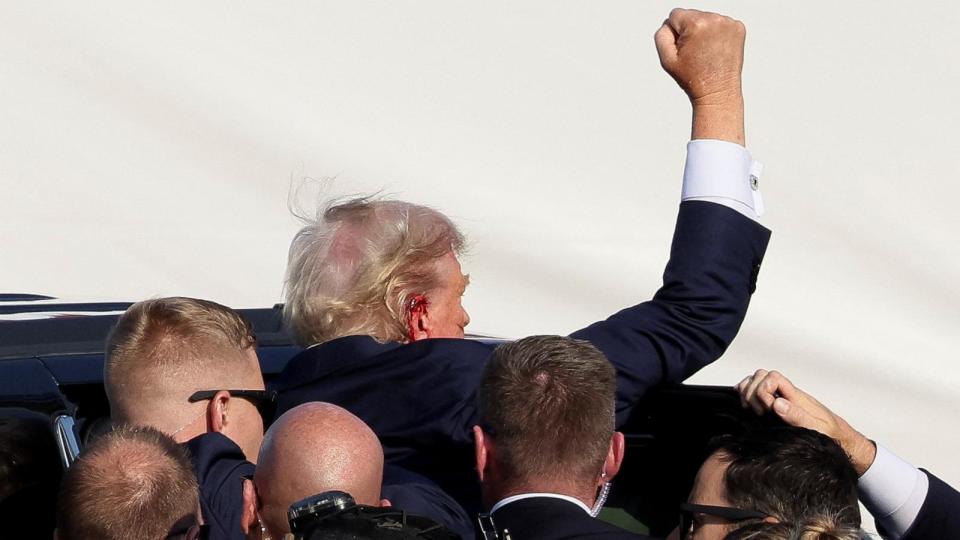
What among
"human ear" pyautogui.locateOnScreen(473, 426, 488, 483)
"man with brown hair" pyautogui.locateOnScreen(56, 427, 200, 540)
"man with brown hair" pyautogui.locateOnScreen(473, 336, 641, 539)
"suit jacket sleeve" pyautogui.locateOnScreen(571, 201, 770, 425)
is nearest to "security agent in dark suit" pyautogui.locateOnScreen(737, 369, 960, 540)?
"suit jacket sleeve" pyautogui.locateOnScreen(571, 201, 770, 425)

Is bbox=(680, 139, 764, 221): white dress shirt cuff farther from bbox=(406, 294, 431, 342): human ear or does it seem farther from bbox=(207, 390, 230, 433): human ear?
bbox=(207, 390, 230, 433): human ear

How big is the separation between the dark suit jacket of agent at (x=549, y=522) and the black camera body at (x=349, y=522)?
0.25 m

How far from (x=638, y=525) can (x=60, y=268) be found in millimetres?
6807

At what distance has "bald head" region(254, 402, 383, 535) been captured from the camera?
2.14m

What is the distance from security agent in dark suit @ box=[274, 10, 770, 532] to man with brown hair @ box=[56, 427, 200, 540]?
56cm

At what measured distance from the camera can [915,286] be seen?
→ 9.71 m

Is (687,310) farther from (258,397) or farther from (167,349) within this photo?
(167,349)

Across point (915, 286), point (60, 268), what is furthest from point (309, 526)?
point (915, 286)

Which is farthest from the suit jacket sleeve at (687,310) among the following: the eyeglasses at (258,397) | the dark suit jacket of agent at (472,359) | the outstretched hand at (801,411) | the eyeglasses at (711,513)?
the eyeglasses at (258,397)

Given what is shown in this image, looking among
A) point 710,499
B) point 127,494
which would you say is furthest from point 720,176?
point 127,494

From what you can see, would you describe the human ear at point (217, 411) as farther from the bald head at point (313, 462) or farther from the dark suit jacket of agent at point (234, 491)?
the bald head at point (313, 462)

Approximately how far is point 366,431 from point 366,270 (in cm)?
70

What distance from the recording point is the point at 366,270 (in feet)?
9.45

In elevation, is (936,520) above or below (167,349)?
below
